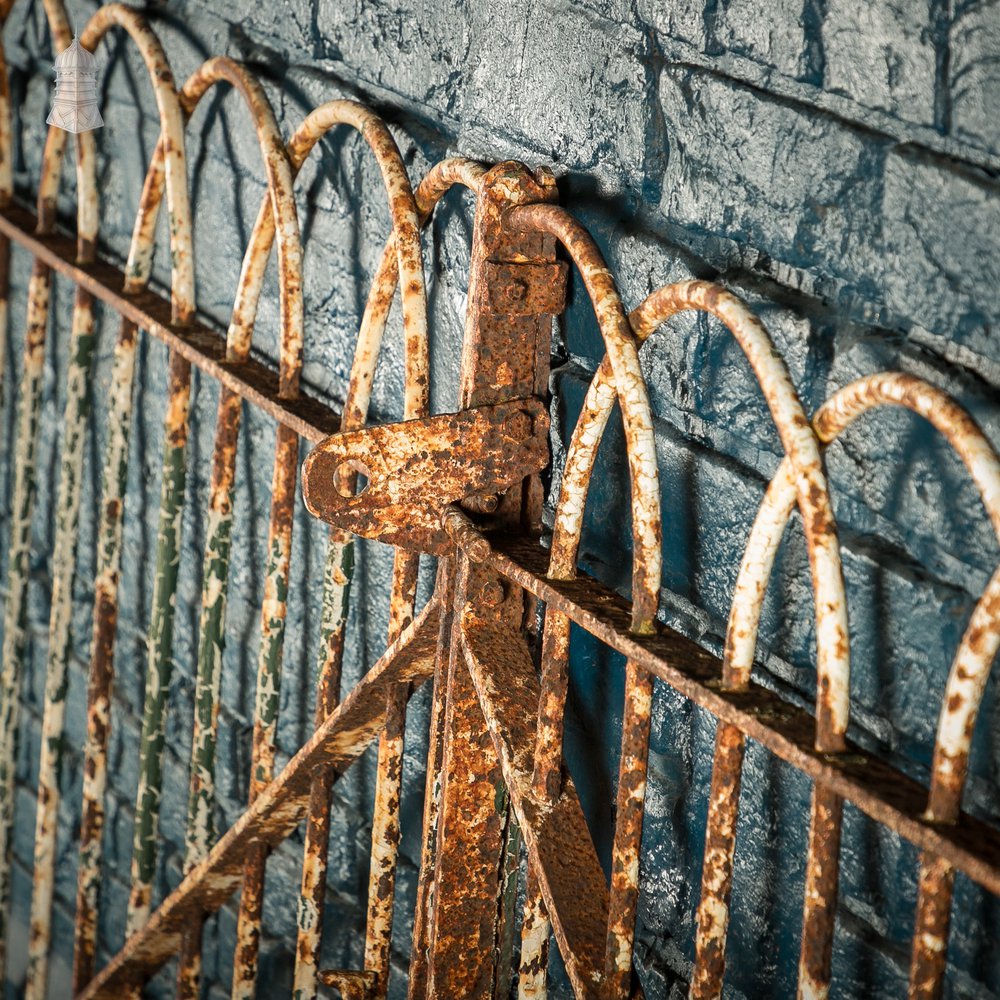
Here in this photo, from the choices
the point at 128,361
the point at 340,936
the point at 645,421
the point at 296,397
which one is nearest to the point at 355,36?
the point at 296,397

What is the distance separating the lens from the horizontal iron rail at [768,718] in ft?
3.26

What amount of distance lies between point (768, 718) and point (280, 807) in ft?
2.78

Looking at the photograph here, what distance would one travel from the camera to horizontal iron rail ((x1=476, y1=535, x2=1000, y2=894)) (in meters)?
0.99

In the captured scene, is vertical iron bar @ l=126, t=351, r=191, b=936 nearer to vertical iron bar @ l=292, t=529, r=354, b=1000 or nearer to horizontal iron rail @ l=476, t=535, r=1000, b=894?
vertical iron bar @ l=292, t=529, r=354, b=1000

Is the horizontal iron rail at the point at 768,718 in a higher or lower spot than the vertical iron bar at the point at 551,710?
higher

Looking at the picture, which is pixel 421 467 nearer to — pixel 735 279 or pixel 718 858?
pixel 735 279

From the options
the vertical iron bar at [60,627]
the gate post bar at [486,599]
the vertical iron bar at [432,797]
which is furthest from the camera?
the vertical iron bar at [60,627]

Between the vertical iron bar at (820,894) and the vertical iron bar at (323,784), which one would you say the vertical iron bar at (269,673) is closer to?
the vertical iron bar at (323,784)

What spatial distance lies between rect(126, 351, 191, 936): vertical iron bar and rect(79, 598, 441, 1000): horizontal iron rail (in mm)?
68

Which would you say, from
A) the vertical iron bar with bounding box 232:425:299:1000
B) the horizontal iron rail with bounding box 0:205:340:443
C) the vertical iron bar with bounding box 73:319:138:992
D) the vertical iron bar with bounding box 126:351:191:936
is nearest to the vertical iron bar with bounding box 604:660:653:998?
the horizontal iron rail with bounding box 0:205:340:443

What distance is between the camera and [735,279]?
1.29 metres

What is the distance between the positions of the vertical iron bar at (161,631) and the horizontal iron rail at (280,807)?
7 cm

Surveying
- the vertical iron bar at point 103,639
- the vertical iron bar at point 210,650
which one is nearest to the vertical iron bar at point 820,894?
the vertical iron bar at point 210,650

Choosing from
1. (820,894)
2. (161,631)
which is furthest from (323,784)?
(820,894)
